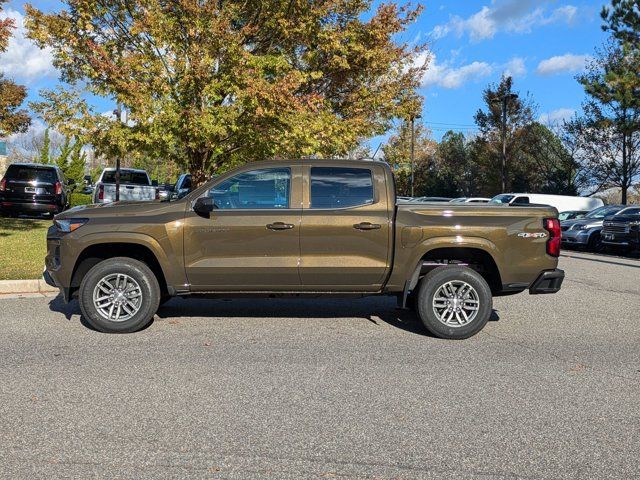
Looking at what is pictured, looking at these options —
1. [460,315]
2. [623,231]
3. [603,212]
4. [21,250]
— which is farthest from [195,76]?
[603,212]

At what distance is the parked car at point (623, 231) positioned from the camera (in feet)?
56.4

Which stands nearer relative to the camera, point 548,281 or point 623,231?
point 548,281

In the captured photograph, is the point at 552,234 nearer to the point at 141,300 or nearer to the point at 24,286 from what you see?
the point at 141,300

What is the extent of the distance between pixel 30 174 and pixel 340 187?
16.1m

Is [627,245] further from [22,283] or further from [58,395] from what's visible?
[58,395]

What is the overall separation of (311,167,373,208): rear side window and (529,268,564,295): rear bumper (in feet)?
6.54

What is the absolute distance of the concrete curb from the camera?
868 centimetres

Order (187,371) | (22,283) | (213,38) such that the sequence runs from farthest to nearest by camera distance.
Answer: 1. (213,38)
2. (22,283)
3. (187,371)

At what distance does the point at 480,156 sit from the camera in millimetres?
42188

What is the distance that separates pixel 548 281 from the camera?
657 cm

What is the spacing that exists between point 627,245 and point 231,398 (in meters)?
16.3

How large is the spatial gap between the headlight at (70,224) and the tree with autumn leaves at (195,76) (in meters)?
6.59

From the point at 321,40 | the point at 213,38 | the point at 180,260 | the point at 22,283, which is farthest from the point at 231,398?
the point at 321,40

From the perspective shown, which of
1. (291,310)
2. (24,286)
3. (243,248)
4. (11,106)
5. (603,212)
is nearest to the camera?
(243,248)
